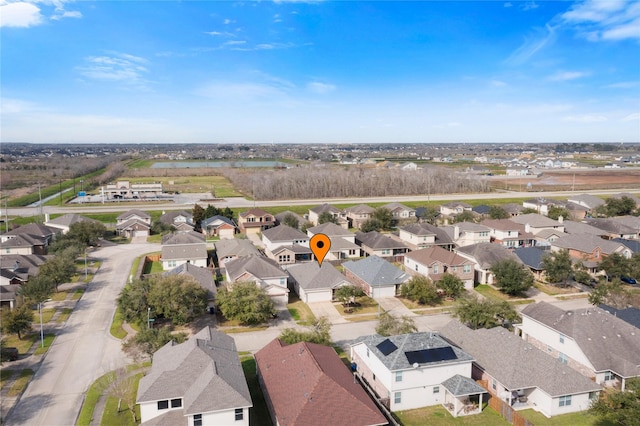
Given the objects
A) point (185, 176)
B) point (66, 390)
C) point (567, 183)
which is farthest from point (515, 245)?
point (185, 176)

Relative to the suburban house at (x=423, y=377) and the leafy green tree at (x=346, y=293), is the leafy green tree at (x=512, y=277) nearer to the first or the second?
the leafy green tree at (x=346, y=293)

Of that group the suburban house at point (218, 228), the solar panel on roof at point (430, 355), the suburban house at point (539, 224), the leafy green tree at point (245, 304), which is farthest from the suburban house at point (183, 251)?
the suburban house at point (539, 224)

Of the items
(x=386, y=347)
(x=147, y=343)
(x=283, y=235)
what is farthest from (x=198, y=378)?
(x=283, y=235)

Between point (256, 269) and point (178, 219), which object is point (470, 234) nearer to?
point (256, 269)

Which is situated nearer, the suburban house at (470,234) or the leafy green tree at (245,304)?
the leafy green tree at (245,304)

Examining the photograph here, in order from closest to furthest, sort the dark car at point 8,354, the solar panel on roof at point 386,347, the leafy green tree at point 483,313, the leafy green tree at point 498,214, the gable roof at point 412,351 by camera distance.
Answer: the gable roof at point 412,351 < the solar panel on roof at point 386,347 < the dark car at point 8,354 < the leafy green tree at point 483,313 < the leafy green tree at point 498,214

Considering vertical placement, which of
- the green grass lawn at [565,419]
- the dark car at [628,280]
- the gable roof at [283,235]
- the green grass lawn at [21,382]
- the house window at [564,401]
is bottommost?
the green grass lawn at [565,419]

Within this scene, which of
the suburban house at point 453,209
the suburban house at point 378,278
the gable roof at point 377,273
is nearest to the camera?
the suburban house at point 378,278
